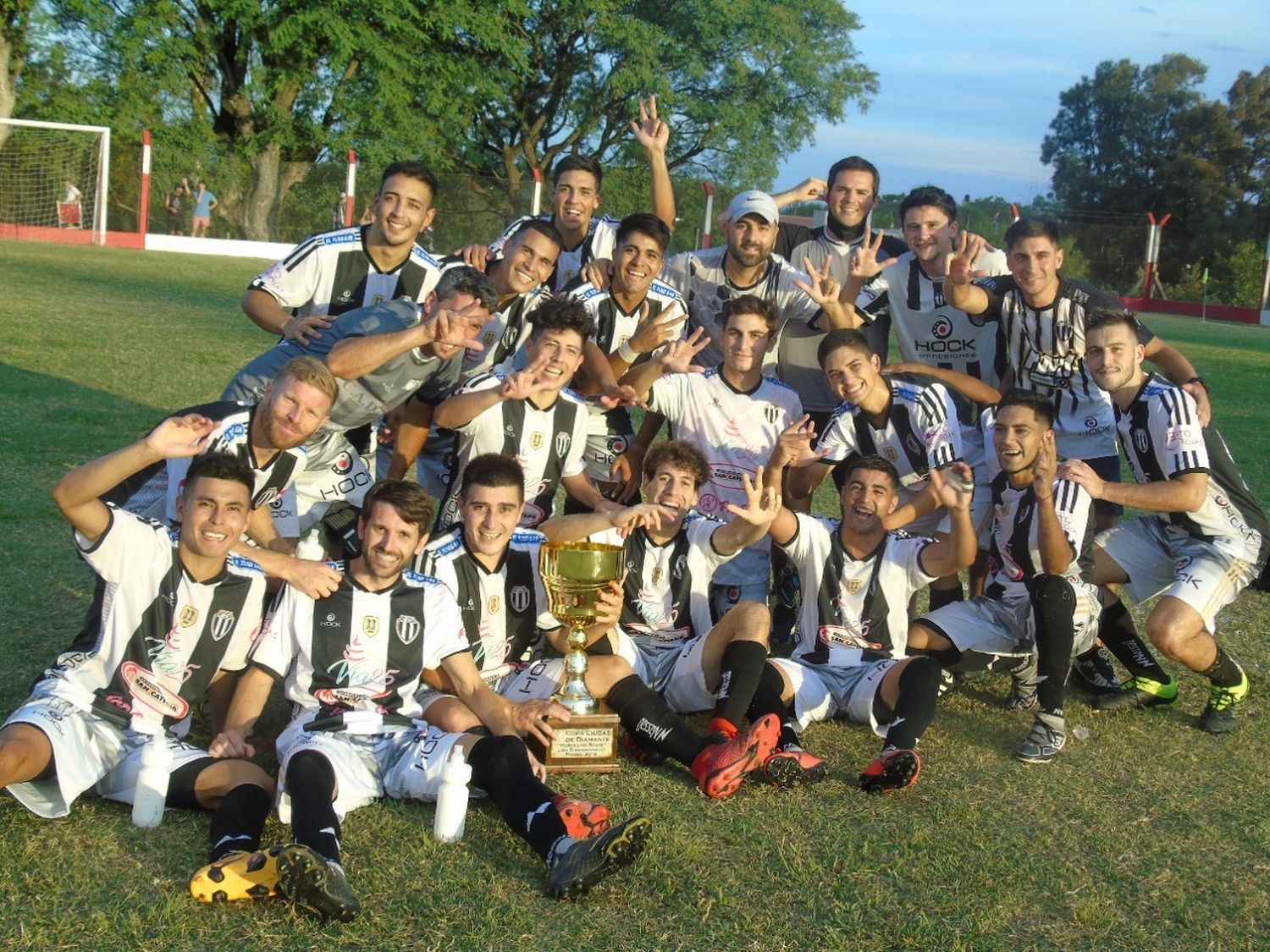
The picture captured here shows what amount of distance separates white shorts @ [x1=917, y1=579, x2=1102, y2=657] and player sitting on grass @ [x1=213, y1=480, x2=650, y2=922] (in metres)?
1.83

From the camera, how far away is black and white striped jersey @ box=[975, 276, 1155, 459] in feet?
18.1

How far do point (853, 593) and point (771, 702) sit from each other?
626 mm

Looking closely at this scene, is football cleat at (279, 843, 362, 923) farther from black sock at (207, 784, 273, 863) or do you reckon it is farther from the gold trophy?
the gold trophy

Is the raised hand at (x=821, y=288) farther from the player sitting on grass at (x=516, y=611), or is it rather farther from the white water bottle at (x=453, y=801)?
the white water bottle at (x=453, y=801)

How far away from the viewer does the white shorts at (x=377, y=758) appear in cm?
355

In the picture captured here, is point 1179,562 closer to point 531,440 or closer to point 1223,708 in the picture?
point 1223,708

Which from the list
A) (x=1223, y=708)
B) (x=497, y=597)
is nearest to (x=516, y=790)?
(x=497, y=597)

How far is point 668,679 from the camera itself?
453 centimetres

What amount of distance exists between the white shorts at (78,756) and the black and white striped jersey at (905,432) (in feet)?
9.59

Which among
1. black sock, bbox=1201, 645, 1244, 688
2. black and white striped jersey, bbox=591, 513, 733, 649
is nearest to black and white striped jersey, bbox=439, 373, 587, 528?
black and white striped jersey, bbox=591, 513, 733, 649

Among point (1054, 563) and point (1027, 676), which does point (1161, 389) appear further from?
point (1027, 676)

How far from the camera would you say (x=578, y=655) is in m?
4.02

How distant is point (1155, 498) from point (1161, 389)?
447 mm

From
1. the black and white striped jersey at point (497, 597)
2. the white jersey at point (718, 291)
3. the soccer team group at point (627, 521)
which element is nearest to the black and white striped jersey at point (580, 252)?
the soccer team group at point (627, 521)
